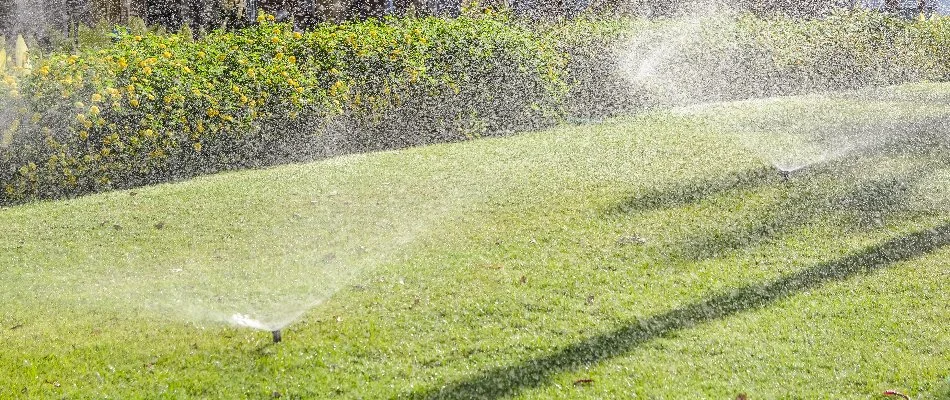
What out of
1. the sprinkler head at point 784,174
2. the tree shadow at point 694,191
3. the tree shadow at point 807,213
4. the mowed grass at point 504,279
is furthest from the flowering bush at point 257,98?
the tree shadow at point 807,213

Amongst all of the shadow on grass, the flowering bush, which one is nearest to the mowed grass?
the shadow on grass

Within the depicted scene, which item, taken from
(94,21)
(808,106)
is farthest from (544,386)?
(94,21)

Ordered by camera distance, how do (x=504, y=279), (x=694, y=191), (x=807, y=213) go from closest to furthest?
(x=504, y=279)
(x=807, y=213)
(x=694, y=191)

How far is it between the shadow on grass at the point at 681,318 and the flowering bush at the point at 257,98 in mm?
4877

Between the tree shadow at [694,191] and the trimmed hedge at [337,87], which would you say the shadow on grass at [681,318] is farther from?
the trimmed hedge at [337,87]

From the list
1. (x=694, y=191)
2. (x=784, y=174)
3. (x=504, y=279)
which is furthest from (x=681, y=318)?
(x=784, y=174)

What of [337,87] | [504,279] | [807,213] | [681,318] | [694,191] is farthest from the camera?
[337,87]

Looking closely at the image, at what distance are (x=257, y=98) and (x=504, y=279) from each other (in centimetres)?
412

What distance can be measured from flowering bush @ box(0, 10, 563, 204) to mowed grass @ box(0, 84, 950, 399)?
529 millimetres

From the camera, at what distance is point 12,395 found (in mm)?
4703

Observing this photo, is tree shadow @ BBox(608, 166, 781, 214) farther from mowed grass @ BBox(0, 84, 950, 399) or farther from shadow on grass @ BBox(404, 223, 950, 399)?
shadow on grass @ BBox(404, 223, 950, 399)

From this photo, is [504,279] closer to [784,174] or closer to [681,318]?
[681,318]

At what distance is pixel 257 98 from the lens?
905 cm

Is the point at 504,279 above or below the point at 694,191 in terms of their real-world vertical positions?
above
